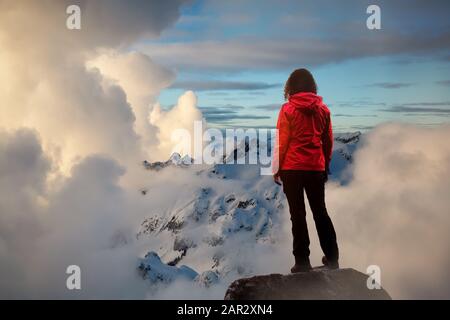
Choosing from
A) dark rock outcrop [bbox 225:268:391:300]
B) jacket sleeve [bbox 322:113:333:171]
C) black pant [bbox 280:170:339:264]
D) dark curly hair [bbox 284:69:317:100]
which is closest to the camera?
dark rock outcrop [bbox 225:268:391:300]

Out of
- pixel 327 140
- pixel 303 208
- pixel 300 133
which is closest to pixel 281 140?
pixel 300 133

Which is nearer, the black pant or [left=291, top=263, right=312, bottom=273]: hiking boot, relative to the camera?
the black pant

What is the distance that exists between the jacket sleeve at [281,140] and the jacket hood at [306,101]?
0.30 m

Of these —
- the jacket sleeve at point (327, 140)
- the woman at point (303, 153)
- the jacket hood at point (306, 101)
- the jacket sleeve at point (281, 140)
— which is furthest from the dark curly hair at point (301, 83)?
the jacket sleeve at point (327, 140)

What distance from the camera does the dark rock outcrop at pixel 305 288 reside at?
9.94 m

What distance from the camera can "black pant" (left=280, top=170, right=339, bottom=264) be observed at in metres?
10.1

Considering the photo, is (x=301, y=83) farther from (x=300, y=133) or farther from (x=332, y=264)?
(x=332, y=264)

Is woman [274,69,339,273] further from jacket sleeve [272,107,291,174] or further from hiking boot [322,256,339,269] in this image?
hiking boot [322,256,339,269]

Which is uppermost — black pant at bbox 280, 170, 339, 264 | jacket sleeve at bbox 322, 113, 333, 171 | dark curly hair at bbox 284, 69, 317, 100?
dark curly hair at bbox 284, 69, 317, 100

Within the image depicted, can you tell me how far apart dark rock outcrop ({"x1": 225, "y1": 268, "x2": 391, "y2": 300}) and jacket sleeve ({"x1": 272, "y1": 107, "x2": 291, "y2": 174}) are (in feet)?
7.23

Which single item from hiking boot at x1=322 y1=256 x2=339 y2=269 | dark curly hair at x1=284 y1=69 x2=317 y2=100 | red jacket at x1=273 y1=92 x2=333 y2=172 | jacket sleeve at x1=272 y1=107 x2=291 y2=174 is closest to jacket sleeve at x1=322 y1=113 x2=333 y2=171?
red jacket at x1=273 y1=92 x2=333 y2=172

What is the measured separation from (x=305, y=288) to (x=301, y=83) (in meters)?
4.07
